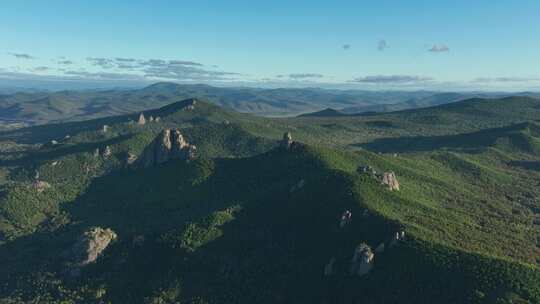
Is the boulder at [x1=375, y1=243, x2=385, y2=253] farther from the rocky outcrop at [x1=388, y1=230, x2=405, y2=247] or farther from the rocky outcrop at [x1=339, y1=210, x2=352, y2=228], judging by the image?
the rocky outcrop at [x1=339, y1=210, x2=352, y2=228]

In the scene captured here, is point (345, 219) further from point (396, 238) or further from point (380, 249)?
point (396, 238)

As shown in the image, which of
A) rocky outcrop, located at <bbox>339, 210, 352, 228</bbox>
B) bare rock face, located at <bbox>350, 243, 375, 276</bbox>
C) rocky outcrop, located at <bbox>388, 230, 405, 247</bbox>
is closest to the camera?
bare rock face, located at <bbox>350, 243, 375, 276</bbox>

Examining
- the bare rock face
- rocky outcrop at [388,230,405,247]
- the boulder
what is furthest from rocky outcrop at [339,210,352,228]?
rocky outcrop at [388,230,405,247]

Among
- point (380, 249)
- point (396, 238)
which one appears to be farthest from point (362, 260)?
point (396, 238)

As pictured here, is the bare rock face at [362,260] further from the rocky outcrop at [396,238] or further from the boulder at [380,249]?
the rocky outcrop at [396,238]

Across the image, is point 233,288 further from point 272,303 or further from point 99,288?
point 99,288

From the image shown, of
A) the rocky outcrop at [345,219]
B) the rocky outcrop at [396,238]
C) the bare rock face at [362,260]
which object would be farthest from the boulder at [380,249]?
the rocky outcrop at [345,219]

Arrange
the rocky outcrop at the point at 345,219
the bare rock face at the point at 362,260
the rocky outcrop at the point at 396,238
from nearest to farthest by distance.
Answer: the bare rock face at the point at 362,260
the rocky outcrop at the point at 396,238
the rocky outcrop at the point at 345,219

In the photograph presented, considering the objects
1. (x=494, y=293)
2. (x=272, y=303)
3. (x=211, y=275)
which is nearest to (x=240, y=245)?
(x=211, y=275)
